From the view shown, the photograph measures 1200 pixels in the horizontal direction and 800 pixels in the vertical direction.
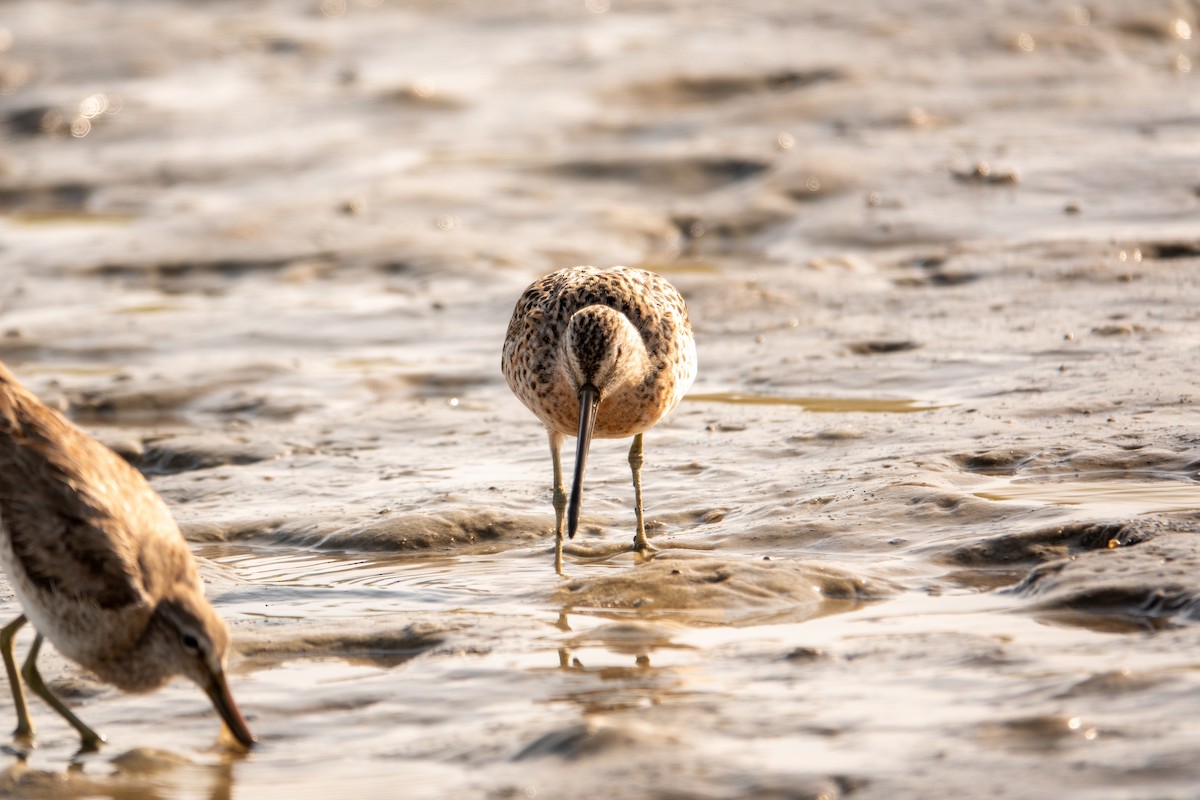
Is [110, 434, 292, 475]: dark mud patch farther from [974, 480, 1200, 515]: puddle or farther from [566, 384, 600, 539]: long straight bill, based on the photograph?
[974, 480, 1200, 515]: puddle

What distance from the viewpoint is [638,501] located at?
22.8 feet

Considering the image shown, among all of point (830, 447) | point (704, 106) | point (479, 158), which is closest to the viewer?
point (830, 447)

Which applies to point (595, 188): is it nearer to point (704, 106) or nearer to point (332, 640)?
point (704, 106)

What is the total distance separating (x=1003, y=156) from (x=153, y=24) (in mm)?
11193

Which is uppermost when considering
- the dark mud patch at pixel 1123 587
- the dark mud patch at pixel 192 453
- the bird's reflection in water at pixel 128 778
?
the dark mud patch at pixel 1123 587

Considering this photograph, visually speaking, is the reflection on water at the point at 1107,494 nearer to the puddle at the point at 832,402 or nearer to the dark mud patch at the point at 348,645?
the puddle at the point at 832,402

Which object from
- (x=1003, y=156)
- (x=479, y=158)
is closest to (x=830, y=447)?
(x=1003, y=156)

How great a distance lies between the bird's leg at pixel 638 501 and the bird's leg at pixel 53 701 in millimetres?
2327

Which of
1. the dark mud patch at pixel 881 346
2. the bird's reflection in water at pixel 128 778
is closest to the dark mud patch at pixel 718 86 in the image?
the dark mud patch at pixel 881 346

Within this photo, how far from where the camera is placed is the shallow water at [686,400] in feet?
15.9

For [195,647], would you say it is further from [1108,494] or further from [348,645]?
[1108,494]

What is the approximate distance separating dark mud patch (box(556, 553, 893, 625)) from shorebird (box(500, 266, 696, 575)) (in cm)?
39

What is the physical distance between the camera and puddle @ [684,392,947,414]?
8.35 meters

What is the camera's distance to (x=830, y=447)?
25.8 ft
